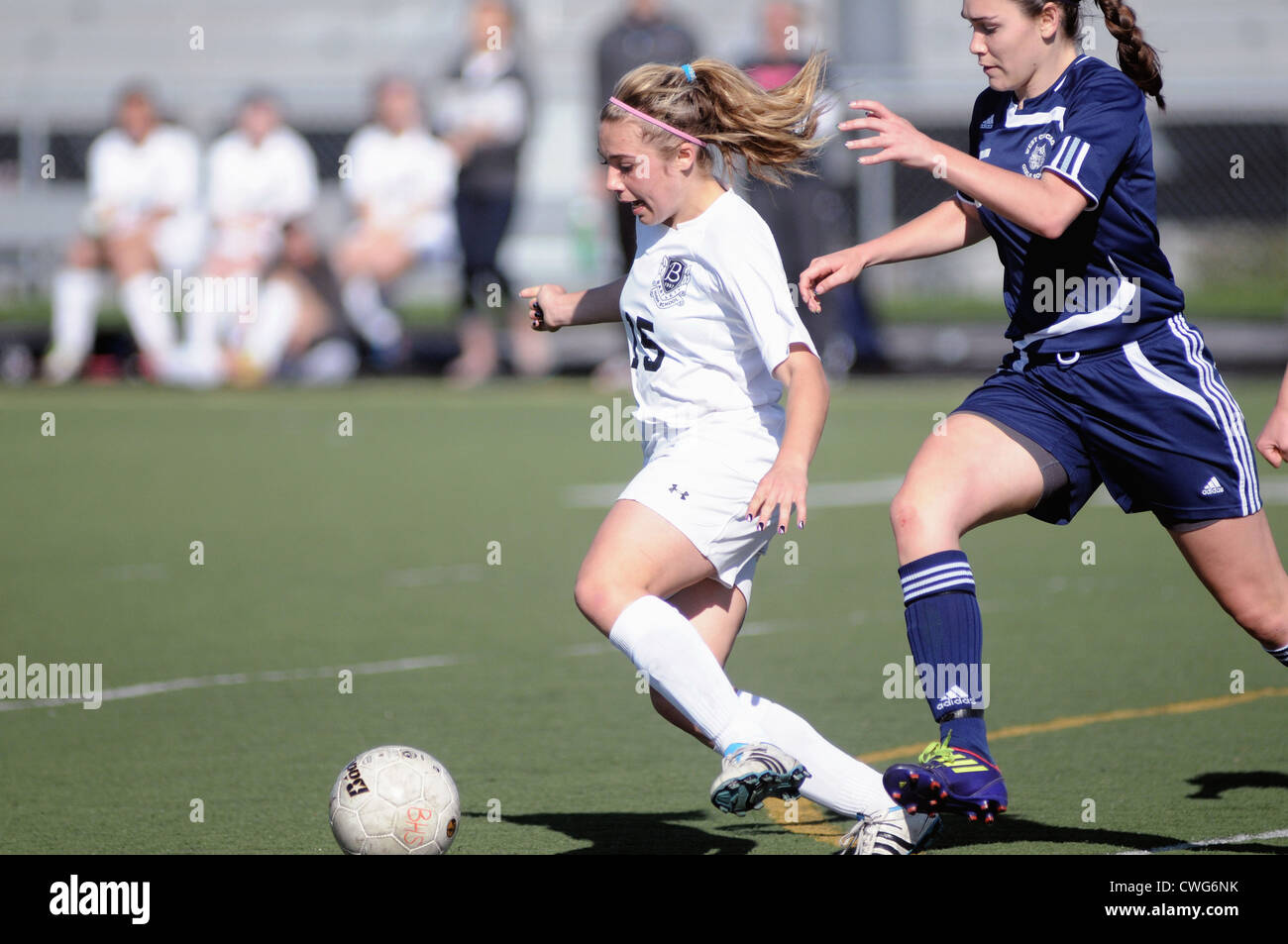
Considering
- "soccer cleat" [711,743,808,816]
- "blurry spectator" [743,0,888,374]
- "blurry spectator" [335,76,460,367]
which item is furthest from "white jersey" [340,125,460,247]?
"soccer cleat" [711,743,808,816]

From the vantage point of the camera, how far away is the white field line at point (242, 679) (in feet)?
20.6

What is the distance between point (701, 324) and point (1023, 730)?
2.08 meters

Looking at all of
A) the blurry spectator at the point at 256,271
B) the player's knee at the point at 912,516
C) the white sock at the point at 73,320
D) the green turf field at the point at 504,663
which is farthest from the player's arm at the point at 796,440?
the white sock at the point at 73,320

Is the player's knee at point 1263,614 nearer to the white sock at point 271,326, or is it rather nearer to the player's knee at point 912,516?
the player's knee at point 912,516

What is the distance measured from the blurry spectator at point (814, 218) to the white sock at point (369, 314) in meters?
4.12

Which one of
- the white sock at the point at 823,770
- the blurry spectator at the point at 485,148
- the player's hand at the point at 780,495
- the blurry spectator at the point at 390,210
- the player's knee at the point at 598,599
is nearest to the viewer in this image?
the player's hand at the point at 780,495

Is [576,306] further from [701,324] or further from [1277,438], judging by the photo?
[1277,438]

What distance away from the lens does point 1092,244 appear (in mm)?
4391

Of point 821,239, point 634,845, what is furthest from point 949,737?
point 821,239

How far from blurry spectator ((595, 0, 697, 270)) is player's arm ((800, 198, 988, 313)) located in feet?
33.6

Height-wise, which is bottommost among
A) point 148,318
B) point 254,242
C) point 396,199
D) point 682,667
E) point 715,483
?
point 682,667

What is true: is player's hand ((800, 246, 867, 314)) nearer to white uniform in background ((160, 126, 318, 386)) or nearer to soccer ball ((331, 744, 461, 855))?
soccer ball ((331, 744, 461, 855))

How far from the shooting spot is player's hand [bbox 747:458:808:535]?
397 centimetres

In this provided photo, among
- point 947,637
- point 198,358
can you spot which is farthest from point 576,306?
point 198,358
